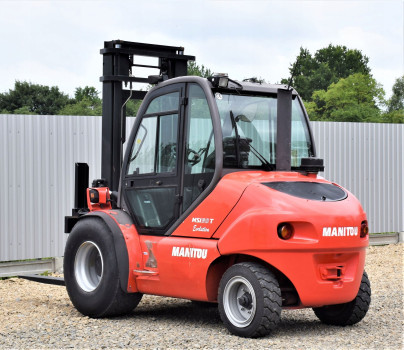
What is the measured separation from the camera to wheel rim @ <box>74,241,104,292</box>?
8.09 m

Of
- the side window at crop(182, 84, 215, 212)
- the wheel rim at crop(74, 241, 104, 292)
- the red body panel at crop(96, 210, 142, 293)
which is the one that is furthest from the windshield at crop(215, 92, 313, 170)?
the wheel rim at crop(74, 241, 104, 292)

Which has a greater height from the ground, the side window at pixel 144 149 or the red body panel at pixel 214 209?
the side window at pixel 144 149

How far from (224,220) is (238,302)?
757 millimetres

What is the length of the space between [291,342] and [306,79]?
58.0 m

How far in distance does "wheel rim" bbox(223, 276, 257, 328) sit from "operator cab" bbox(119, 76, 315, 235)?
3.01ft

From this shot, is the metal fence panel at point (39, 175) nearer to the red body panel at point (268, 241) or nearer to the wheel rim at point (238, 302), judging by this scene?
the red body panel at point (268, 241)

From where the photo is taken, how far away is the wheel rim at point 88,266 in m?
8.09

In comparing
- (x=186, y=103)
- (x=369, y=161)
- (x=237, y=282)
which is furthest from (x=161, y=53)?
(x=369, y=161)

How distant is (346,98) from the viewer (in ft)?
183

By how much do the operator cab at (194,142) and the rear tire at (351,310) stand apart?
4.62 ft

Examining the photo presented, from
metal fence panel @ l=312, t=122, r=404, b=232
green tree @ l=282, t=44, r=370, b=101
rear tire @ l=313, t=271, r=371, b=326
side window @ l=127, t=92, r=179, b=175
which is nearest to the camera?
rear tire @ l=313, t=271, r=371, b=326

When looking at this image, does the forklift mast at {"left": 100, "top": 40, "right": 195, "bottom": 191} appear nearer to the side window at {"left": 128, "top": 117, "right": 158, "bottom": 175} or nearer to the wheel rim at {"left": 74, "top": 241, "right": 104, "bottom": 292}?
the side window at {"left": 128, "top": 117, "right": 158, "bottom": 175}

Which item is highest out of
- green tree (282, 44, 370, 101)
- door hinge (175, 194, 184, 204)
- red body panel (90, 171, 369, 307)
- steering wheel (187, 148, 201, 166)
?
green tree (282, 44, 370, 101)

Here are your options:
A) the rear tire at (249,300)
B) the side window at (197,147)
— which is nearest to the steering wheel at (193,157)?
the side window at (197,147)
